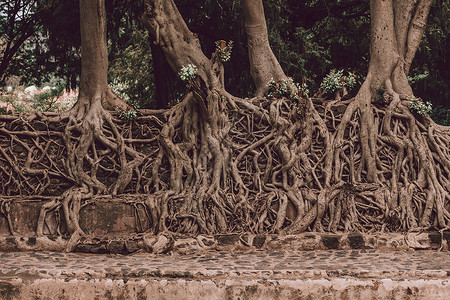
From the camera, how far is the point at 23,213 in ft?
23.6

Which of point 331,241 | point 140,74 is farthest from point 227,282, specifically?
point 140,74

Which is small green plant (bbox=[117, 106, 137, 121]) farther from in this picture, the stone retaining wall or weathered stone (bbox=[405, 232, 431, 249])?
weathered stone (bbox=[405, 232, 431, 249])

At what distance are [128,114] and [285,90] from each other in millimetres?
2153

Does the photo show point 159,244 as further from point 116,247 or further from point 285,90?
point 285,90

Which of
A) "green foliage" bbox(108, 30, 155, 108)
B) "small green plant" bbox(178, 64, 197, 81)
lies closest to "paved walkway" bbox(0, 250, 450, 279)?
"small green plant" bbox(178, 64, 197, 81)

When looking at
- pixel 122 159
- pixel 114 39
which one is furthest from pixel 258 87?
pixel 114 39

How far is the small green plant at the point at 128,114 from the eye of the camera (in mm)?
8141

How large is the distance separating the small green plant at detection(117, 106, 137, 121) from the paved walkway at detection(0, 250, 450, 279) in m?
2.16

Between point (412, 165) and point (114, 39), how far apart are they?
23.1 ft

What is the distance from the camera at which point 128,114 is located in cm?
813

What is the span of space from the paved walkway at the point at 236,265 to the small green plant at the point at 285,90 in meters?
2.28

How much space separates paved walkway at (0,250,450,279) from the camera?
5.35 metres

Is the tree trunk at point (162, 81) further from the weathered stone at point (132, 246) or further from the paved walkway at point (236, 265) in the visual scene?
the paved walkway at point (236, 265)

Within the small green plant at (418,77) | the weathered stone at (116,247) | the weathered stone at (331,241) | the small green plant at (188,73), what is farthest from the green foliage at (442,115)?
the weathered stone at (116,247)
